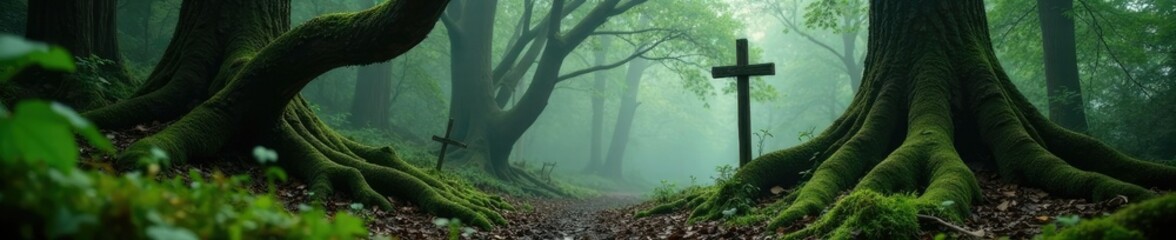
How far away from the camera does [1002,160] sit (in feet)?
20.1

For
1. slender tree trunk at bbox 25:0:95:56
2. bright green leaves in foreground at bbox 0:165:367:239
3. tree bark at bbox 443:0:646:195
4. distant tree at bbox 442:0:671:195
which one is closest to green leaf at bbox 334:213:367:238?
bright green leaves in foreground at bbox 0:165:367:239

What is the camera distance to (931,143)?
247 inches

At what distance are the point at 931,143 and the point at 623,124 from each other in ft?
114

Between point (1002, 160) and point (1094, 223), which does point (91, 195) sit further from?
point (1002, 160)

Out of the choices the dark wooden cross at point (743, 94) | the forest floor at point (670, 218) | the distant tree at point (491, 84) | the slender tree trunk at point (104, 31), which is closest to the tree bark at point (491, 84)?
the distant tree at point (491, 84)

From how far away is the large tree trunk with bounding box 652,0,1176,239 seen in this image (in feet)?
17.8

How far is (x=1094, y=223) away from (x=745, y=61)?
6.53 meters

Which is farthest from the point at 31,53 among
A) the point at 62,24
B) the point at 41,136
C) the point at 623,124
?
the point at 623,124

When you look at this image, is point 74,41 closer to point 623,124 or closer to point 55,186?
point 55,186

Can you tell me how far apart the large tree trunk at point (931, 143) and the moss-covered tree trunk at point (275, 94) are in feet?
10.6

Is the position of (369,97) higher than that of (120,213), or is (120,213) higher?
(369,97)

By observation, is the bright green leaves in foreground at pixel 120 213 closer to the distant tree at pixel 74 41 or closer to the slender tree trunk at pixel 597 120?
the distant tree at pixel 74 41

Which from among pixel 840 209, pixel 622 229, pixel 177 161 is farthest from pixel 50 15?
pixel 840 209

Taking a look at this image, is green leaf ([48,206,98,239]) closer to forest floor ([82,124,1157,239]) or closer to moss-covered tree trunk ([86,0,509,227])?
forest floor ([82,124,1157,239])
